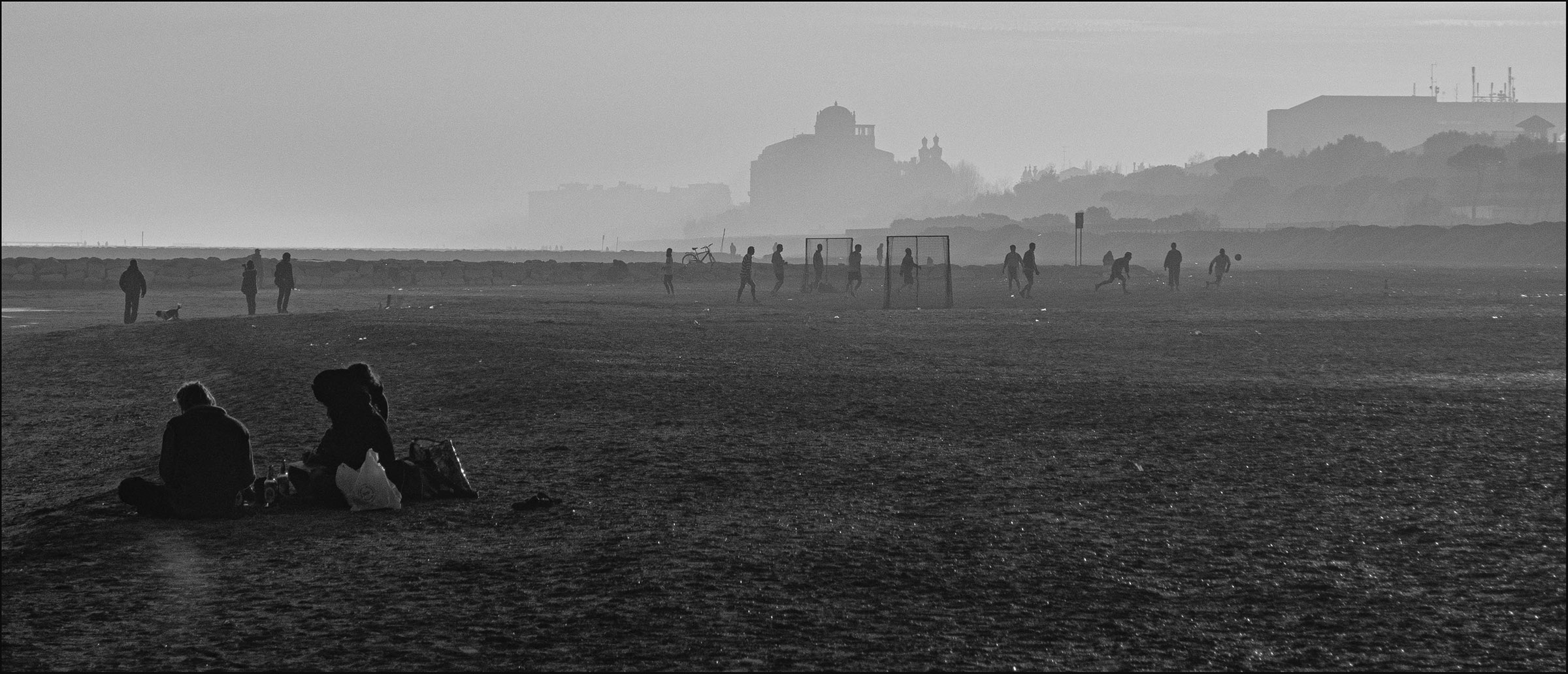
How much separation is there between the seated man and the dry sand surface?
159 millimetres

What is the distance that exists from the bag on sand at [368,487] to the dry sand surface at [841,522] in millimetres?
103

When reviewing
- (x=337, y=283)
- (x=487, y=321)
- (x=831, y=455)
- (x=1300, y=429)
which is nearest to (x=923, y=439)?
(x=831, y=455)

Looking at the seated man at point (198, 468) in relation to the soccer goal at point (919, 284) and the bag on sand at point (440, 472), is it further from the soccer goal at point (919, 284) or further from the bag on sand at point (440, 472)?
the soccer goal at point (919, 284)

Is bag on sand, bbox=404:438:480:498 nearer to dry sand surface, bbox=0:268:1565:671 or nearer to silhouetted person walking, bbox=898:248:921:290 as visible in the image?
dry sand surface, bbox=0:268:1565:671

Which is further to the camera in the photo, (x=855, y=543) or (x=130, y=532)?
(x=130, y=532)

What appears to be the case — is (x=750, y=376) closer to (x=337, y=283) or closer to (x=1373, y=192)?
(x=337, y=283)

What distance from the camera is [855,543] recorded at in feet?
26.3

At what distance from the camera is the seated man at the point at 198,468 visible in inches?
338

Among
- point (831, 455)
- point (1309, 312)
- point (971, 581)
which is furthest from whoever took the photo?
point (1309, 312)

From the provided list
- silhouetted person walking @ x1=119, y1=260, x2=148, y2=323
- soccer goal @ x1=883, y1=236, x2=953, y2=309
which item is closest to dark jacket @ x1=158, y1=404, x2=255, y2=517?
silhouetted person walking @ x1=119, y1=260, x2=148, y2=323

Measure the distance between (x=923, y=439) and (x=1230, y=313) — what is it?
20.2 m

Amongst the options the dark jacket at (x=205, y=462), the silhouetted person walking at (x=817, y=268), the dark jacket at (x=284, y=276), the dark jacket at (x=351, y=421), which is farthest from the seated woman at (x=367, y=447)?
the silhouetted person walking at (x=817, y=268)

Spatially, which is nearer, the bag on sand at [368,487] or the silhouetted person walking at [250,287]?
the bag on sand at [368,487]

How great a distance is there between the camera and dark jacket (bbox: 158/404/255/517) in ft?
28.1
